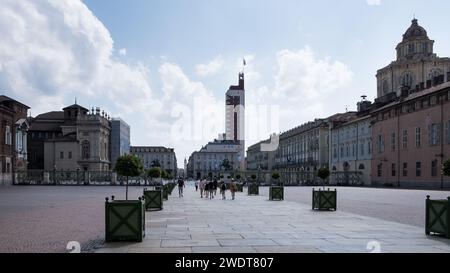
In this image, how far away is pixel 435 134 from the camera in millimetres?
56938

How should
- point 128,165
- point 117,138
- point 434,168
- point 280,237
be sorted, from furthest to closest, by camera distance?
point 117,138, point 434,168, point 128,165, point 280,237

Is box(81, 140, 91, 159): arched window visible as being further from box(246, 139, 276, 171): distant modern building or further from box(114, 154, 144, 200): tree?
box(114, 154, 144, 200): tree

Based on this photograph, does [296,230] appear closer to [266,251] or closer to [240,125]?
[266,251]

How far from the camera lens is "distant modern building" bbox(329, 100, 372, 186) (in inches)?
3137

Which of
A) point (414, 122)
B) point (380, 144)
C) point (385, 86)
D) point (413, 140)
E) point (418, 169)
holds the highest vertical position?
point (385, 86)

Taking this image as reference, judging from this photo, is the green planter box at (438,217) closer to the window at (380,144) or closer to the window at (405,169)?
the window at (405,169)

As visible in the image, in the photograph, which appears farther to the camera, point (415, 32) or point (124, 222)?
point (415, 32)

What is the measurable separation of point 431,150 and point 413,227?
1811 inches

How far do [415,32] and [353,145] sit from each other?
2426 cm

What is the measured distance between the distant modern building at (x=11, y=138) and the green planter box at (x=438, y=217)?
63658mm

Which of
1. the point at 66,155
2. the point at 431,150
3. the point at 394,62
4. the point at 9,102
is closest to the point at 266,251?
the point at 431,150

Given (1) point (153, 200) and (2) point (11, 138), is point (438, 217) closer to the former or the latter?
(1) point (153, 200)

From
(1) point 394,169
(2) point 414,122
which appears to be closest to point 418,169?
(2) point 414,122

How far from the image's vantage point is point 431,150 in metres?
57.8
